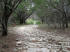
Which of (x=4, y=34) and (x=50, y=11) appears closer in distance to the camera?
(x=4, y=34)

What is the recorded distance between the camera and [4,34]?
7.30 metres

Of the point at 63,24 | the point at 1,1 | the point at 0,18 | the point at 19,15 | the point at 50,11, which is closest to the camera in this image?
the point at 1,1

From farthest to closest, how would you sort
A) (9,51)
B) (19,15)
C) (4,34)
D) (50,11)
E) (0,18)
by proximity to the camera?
(19,15)
(50,11)
(4,34)
(0,18)
(9,51)

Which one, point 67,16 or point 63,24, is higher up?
point 67,16

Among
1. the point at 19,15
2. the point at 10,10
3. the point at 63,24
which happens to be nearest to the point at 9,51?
the point at 10,10

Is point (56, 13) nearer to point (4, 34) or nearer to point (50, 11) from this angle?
point (50, 11)

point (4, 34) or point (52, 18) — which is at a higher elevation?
point (52, 18)

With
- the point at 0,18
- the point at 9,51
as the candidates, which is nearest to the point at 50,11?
the point at 0,18

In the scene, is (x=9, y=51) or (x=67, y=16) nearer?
(x=9, y=51)

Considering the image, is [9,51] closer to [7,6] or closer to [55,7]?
[7,6]

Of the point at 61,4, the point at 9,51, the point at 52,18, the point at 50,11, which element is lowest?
the point at 9,51

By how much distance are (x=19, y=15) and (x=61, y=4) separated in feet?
40.6

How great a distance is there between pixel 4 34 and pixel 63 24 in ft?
19.6

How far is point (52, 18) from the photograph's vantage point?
35.6ft
